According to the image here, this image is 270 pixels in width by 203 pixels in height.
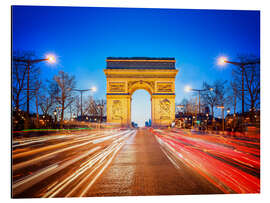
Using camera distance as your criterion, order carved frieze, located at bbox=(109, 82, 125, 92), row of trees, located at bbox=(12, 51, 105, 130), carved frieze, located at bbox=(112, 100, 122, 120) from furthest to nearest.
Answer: carved frieze, located at bbox=(109, 82, 125, 92) → carved frieze, located at bbox=(112, 100, 122, 120) → row of trees, located at bbox=(12, 51, 105, 130)

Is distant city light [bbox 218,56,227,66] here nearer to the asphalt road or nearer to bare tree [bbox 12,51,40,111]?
the asphalt road

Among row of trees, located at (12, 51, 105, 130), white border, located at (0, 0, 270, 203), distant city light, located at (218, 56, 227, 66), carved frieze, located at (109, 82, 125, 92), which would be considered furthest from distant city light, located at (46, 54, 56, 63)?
carved frieze, located at (109, 82, 125, 92)

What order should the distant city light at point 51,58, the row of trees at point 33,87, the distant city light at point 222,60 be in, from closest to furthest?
the distant city light at point 51,58
the row of trees at point 33,87
the distant city light at point 222,60

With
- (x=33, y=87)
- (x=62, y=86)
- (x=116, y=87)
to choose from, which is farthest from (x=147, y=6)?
(x=116, y=87)

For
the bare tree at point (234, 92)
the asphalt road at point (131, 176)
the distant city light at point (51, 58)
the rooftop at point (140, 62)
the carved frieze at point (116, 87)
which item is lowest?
the asphalt road at point (131, 176)

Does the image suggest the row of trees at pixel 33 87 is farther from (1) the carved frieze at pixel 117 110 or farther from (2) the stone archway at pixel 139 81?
(2) the stone archway at pixel 139 81

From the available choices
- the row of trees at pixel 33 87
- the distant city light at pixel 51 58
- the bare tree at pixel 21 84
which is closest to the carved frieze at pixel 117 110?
the row of trees at pixel 33 87

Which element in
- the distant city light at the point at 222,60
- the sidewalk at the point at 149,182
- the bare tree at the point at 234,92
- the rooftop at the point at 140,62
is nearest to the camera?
Result: the sidewalk at the point at 149,182

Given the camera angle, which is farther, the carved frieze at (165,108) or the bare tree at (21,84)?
the carved frieze at (165,108)

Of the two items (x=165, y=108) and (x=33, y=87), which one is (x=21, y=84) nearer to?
(x=33, y=87)
